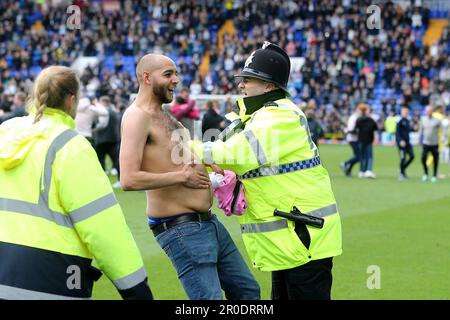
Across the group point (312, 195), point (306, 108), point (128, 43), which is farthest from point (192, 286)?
point (128, 43)

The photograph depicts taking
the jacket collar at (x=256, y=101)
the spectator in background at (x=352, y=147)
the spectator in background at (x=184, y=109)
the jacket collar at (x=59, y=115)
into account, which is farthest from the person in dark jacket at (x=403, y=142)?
the jacket collar at (x=59, y=115)

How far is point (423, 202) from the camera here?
57.8 feet

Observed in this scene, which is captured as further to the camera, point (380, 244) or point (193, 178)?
point (380, 244)

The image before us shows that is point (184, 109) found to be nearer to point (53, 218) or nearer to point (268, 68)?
point (268, 68)

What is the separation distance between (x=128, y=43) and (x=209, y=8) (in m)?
5.63

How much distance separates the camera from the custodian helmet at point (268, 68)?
5.74 m

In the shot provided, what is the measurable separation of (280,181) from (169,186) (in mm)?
772

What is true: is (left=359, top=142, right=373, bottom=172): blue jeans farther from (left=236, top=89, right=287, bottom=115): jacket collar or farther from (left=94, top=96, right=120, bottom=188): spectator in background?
(left=236, top=89, right=287, bottom=115): jacket collar

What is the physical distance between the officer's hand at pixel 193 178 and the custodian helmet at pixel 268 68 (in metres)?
0.69

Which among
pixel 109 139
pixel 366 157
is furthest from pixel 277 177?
pixel 366 157

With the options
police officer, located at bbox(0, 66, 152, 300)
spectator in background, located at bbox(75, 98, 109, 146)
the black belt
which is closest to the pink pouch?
the black belt

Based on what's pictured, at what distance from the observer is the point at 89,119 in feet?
65.8

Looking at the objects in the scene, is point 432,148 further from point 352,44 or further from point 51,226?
point 352,44

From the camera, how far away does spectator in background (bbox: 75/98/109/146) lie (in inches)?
784
